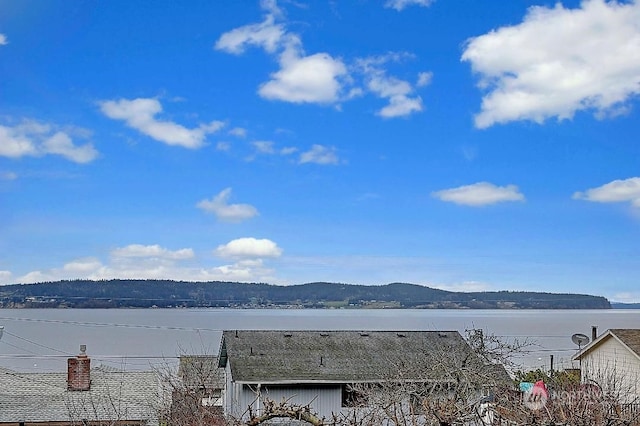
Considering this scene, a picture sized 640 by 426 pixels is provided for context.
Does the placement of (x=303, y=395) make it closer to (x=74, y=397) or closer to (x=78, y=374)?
(x=78, y=374)

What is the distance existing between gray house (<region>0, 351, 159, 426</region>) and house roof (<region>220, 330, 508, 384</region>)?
11.6ft

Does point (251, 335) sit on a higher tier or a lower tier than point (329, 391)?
higher

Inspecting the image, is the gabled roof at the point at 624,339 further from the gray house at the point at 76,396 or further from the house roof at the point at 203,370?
the gray house at the point at 76,396

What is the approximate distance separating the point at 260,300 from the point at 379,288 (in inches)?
983

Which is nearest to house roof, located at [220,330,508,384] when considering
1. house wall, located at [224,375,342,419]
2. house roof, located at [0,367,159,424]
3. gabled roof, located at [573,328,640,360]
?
house wall, located at [224,375,342,419]

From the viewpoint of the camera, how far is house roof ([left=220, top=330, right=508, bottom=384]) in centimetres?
2888

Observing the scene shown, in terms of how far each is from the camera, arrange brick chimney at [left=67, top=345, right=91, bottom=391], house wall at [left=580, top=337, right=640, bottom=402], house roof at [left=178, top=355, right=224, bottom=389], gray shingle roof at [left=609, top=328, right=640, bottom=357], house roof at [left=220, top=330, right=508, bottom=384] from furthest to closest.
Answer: gray shingle roof at [left=609, top=328, right=640, bottom=357] < house wall at [left=580, top=337, right=640, bottom=402] < house roof at [left=178, top=355, right=224, bottom=389] < house roof at [left=220, top=330, right=508, bottom=384] < brick chimney at [left=67, top=345, right=91, bottom=391]

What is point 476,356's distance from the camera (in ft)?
90.8

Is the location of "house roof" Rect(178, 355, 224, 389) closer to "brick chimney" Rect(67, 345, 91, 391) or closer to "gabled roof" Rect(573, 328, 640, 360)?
"brick chimney" Rect(67, 345, 91, 391)

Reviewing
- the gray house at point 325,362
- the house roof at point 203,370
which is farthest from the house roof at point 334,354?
the house roof at point 203,370

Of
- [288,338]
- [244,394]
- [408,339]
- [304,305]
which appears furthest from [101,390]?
[304,305]

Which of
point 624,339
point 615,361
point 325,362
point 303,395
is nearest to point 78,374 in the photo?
point 303,395

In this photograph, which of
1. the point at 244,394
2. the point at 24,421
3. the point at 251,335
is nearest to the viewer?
the point at 24,421

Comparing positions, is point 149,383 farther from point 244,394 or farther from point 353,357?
point 353,357
